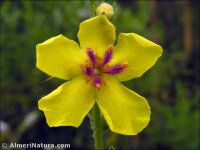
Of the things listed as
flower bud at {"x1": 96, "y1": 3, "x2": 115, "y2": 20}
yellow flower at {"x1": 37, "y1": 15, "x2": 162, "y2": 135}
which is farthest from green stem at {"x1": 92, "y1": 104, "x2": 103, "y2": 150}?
flower bud at {"x1": 96, "y1": 3, "x2": 115, "y2": 20}

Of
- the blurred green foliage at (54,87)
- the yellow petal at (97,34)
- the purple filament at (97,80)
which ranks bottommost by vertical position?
the blurred green foliage at (54,87)

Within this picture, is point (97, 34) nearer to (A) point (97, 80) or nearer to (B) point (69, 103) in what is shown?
(A) point (97, 80)

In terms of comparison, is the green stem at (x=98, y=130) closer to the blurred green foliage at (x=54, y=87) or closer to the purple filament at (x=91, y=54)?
the purple filament at (x=91, y=54)

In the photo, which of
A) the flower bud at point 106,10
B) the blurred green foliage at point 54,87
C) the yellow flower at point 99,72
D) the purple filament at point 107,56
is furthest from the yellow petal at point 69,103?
the blurred green foliage at point 54,87

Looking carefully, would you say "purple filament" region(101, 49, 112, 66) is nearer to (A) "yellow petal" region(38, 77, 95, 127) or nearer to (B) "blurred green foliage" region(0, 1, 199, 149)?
(A) "yellow petal" region(38, 77, 95, 127)

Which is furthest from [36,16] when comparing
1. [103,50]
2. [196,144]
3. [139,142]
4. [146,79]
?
[103,50]

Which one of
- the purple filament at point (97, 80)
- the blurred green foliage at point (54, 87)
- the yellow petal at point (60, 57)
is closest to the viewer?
the yellow petal at point (60, 57)

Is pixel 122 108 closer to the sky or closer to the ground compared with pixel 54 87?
closer to the sky

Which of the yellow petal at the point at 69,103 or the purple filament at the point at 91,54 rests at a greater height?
the purple filament at the point at 91,54

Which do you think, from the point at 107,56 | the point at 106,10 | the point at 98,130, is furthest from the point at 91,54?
the point at 98,130
